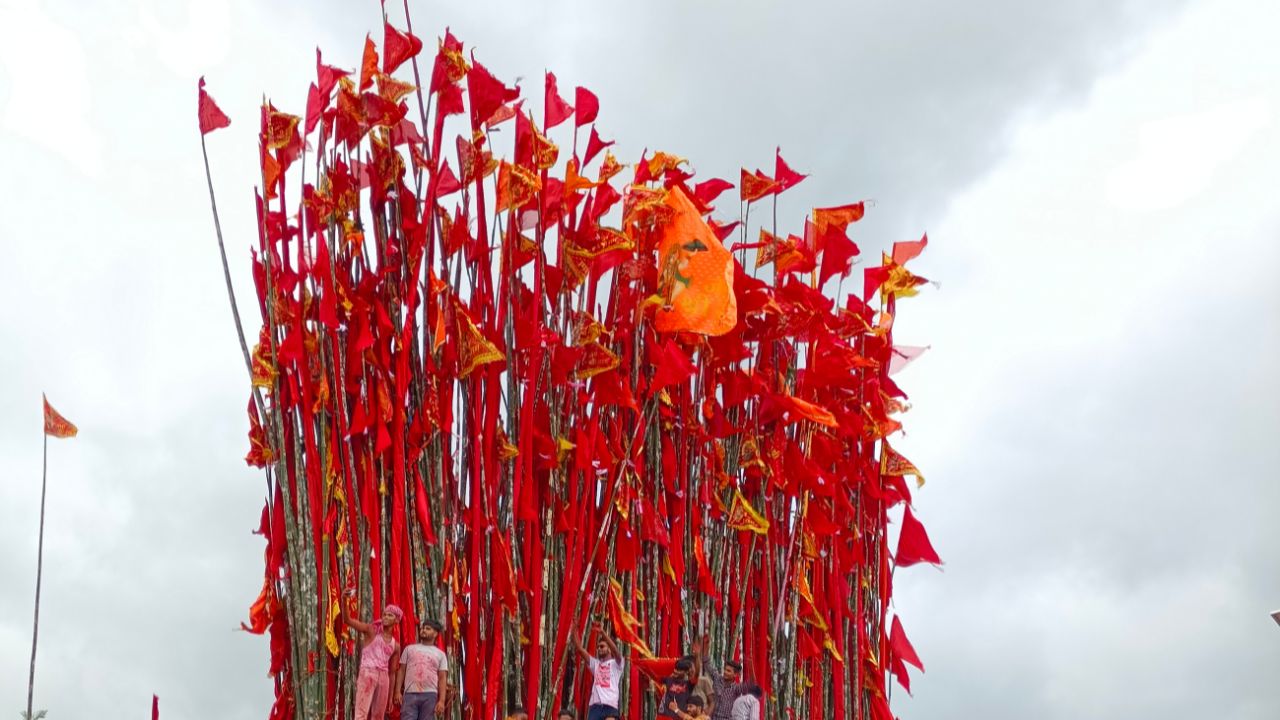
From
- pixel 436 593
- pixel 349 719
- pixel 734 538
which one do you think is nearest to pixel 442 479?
pixel 436 593

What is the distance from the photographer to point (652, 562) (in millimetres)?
10117

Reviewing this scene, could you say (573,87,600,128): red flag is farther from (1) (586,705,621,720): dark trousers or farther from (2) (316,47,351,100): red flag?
(1) (586,705,621,720): dark trousers

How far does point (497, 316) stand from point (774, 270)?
2979 millimetres

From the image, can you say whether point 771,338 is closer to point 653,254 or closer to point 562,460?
point 653,254

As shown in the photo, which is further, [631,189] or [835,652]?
[835,652]

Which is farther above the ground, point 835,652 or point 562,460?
point 562,460

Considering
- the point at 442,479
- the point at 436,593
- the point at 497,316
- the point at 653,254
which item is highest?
the point at 653,254

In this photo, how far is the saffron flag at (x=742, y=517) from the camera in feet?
35.4

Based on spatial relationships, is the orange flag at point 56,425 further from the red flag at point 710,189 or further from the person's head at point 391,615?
the red flag at point 710,189

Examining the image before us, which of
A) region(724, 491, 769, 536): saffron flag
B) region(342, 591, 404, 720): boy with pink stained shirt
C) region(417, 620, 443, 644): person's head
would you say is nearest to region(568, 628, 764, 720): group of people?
region(417, 620, 443, 644): person's head

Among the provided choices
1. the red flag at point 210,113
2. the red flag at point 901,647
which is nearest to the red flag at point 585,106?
the red flag at point 210,113

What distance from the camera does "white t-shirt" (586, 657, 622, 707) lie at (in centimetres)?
862

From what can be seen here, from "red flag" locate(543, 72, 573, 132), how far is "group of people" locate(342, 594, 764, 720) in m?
3.67

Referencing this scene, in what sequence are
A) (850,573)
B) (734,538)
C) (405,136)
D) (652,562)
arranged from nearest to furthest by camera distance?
1. (405,136)
2. (652,562)
3. (734,538)
4. (850,573)
